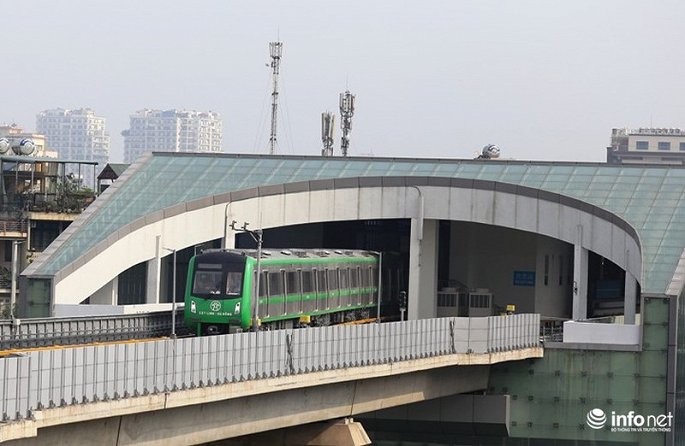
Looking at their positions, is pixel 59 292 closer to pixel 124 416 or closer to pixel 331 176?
pixel 331 176

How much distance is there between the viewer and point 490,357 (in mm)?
61688

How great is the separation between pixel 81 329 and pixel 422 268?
2807cm

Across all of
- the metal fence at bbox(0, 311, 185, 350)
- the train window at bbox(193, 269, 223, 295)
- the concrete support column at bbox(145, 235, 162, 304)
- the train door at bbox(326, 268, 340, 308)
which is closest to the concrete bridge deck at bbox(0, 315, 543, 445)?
the train window at bbox(193, 269, 223, 295)

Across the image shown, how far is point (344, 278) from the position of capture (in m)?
71.3

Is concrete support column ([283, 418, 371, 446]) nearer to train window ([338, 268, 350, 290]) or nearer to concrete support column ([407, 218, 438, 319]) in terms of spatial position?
train window ([338, 268, 350, 290])

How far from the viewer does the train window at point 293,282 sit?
63.2m

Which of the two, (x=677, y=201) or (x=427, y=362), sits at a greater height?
(x=677, y=201)

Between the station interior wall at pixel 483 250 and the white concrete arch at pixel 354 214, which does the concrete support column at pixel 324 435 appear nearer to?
the white concrete arch at pixel 354 214

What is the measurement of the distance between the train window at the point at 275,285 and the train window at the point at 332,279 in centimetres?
688

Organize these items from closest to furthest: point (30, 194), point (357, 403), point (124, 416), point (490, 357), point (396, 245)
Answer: point (124, 416), point (357, 403), point (490, 357), point (396, 245), point (30, 194)

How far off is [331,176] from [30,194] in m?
Answer: 35.8

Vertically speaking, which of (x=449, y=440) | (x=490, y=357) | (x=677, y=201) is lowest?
(x=449, y=440)

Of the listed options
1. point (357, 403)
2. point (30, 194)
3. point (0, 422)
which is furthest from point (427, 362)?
point (30, 194)

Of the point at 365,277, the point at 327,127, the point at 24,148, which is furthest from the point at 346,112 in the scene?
the point at 365,277
